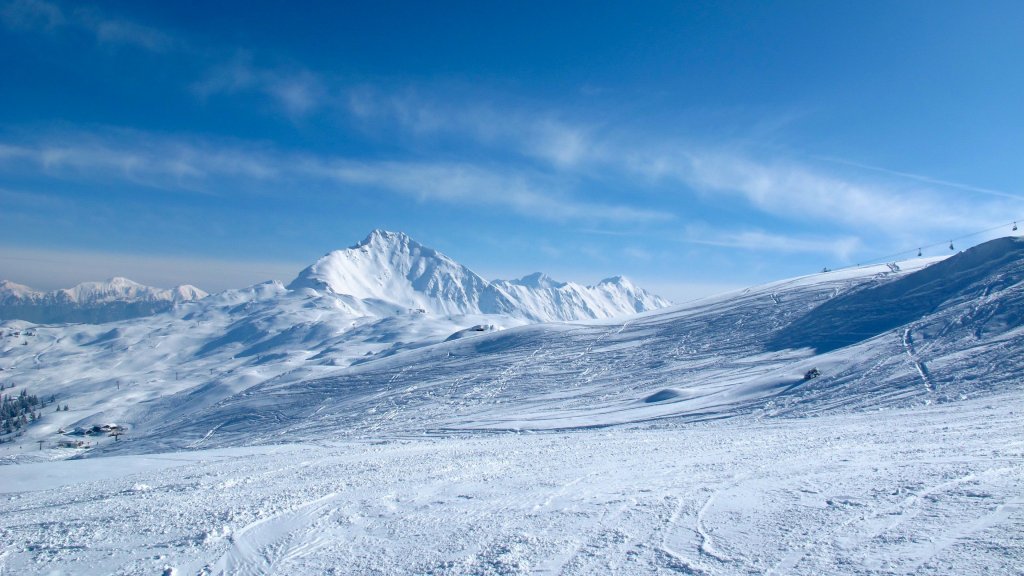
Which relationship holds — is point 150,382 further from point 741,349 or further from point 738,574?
point 738,574

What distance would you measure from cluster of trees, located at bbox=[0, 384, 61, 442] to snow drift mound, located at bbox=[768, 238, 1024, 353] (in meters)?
111

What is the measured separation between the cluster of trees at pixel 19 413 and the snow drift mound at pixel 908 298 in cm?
11130

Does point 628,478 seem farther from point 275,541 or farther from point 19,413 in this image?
point 19,413

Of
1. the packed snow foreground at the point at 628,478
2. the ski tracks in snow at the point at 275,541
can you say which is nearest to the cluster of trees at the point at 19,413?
the packed snow foreground at the point at 628,478

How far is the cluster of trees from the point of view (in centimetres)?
10103

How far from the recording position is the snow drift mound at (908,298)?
48.8 metres

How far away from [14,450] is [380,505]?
90385 millimetres

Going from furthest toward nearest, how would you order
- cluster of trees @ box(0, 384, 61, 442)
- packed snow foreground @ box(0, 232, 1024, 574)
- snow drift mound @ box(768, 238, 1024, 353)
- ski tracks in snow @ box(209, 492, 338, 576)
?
1. cluster of trees @ box(0, 384, 61, 442)
2. snow drift mound @ box(768, 238, 1024, 353)
3. ski tracks in snow @ box(209, 492, 338, 576)
4. packed snow foreground @ box(0, 232, 1024, 574)

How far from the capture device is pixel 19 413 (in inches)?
4611

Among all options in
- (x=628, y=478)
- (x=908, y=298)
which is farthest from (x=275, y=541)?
(x=908, y=298)

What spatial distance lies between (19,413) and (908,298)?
485ft

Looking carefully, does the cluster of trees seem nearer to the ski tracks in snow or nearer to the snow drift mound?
the ski tracks in snow

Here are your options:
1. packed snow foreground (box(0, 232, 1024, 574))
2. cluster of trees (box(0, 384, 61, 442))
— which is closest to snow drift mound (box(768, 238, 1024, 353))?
packed snow foreground (box(0, 232, 1024, 574))

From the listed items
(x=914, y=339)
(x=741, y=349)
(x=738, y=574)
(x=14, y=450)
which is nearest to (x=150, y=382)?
(x=14, y=450)
